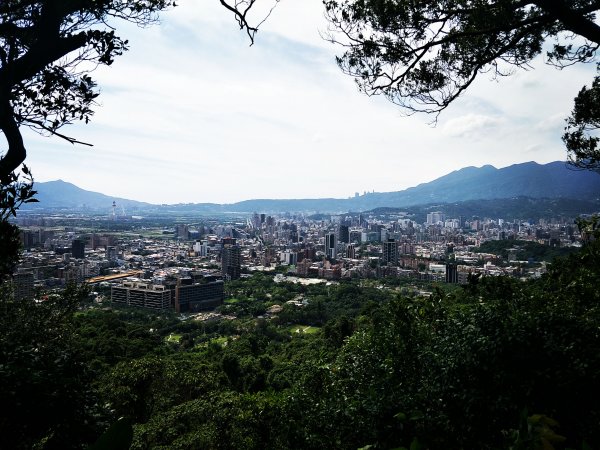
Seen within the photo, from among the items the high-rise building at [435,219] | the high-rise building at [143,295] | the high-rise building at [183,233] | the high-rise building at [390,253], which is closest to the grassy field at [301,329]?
the high-rise building at [143,295]

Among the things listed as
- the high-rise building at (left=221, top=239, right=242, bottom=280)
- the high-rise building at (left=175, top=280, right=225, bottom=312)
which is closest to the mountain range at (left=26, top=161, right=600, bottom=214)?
the high-rise building at (left=221, top=239, right=242, bottom=280)

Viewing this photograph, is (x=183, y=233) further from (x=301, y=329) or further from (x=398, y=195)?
(x=398, y=195)

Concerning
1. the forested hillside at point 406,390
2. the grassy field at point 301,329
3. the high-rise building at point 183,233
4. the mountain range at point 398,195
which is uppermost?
the mountain range at point 398,195

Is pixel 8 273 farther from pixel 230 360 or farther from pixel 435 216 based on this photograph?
pixel 435 216

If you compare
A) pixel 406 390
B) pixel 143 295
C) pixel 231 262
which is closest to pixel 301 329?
pixel 143 295

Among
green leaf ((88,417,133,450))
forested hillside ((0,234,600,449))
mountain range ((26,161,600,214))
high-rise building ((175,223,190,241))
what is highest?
mountain range ((26,161,600,214))

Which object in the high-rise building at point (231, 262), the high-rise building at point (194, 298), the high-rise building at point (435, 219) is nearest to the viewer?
the high-rise building at point (194, 298)

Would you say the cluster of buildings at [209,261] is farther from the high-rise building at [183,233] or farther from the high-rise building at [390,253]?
the high-rise building at [183,233]

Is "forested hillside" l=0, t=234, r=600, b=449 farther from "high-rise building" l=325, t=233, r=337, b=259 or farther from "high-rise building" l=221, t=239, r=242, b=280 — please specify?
"high-rise building" l=325, t=233, r=337, b=259
